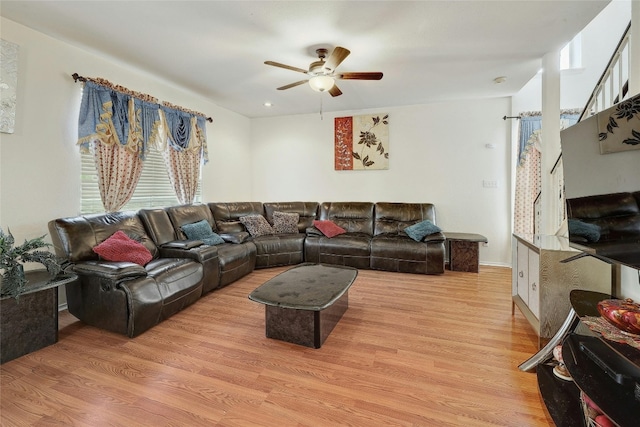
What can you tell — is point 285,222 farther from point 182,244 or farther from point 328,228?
point 182,244

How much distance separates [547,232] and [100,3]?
4553 millimetres

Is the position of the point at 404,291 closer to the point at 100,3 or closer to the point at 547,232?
the point at 547,232

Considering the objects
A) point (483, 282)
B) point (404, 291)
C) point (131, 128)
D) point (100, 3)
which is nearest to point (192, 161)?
point (131, 128)

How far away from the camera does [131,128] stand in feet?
10.7

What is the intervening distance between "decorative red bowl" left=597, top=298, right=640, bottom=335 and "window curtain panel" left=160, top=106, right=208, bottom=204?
14.5 feet

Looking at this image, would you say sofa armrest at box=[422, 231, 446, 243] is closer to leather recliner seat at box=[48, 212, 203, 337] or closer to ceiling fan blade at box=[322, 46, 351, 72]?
ceiling fan blade at box=[322, 46, 351, 72]

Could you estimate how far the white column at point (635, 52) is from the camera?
1.70m

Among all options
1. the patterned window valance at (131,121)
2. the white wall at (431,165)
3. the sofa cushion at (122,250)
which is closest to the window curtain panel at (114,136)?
the patterned window valance at (131,121)

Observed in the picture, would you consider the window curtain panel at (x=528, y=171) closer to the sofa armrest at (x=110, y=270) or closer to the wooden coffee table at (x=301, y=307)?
the wooden coffee table at (x=301, y=307)

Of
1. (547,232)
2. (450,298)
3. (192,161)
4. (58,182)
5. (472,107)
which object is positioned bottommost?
(450,298)

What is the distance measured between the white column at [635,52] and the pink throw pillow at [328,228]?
3426 mm

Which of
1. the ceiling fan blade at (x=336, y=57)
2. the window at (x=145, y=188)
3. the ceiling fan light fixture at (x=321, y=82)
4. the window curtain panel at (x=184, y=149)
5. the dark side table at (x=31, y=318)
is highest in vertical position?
the ceiling fan blade at (x=336, y=57)

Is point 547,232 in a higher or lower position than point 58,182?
lower

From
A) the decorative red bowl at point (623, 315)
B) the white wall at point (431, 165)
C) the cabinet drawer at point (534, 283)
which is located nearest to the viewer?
the decorative red bowl at point (623, 315)
